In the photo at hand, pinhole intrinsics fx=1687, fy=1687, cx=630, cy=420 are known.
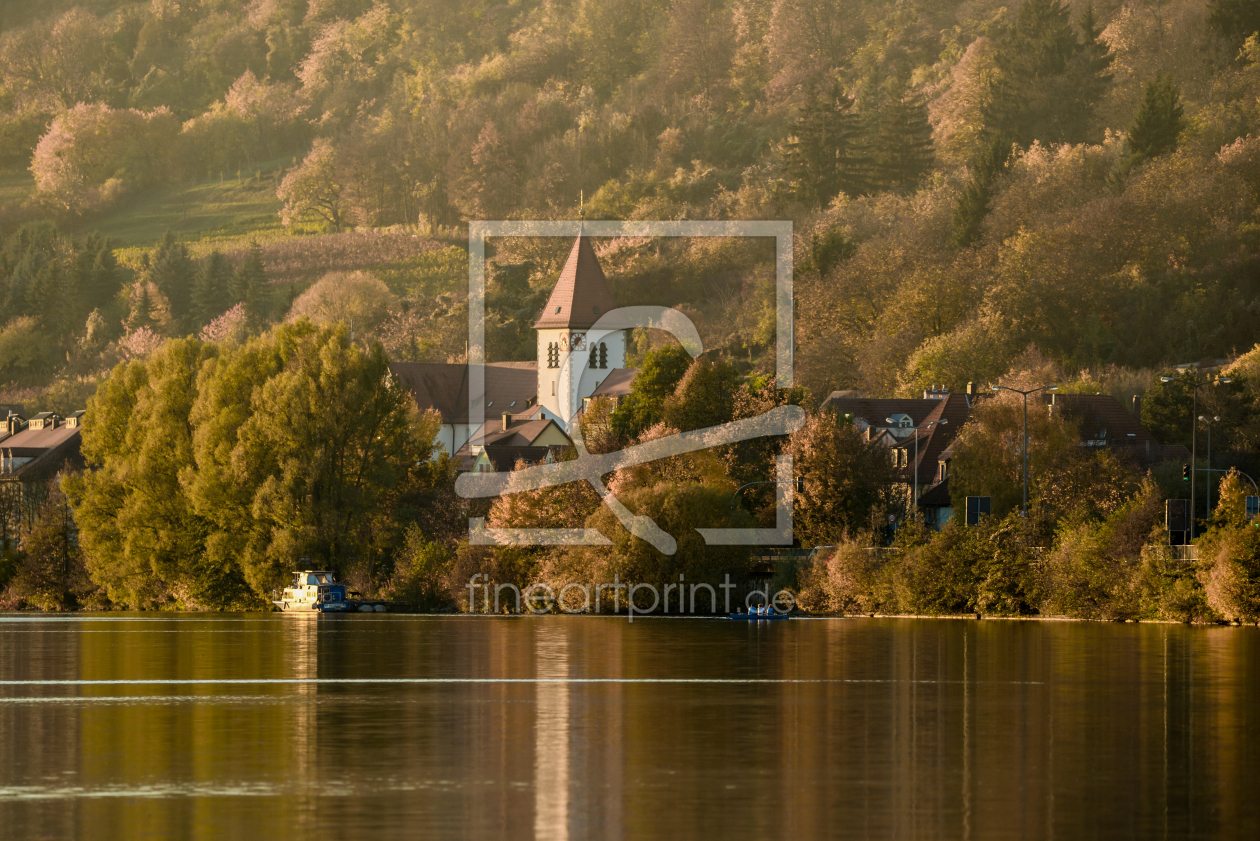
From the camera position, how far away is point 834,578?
7438cm

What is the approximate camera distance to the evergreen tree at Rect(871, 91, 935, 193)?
522ft

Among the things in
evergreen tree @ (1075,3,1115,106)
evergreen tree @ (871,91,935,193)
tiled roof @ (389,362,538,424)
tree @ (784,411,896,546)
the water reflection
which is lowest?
the water reflection

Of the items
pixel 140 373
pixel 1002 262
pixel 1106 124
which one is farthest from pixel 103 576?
pixel 1106 124

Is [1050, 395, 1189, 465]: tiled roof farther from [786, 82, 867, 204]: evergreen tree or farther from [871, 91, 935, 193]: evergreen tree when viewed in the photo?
[786, 82, 867, 204]: evergreen tree

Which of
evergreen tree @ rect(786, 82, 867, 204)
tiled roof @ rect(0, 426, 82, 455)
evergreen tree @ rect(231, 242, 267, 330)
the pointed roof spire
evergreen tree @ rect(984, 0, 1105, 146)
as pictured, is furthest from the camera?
evergreen tree @ rect(231, 242, 267, 330)

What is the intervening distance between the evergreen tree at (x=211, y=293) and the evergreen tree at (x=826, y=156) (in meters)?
69.3

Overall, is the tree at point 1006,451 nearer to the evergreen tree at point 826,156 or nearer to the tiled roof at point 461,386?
the tiled roof at point 461,386

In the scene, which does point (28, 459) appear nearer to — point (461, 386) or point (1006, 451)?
point (461, 386)

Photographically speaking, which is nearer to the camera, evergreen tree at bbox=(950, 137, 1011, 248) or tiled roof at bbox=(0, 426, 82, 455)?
evergreen tree at bbox=(950, 137, 1011, 248)

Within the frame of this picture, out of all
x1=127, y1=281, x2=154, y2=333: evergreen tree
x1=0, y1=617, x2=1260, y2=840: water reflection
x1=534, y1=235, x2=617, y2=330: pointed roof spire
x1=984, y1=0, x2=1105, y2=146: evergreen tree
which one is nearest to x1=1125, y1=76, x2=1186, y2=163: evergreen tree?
x1=984, y1=0, x2=1105, y2=146: evergreen tree

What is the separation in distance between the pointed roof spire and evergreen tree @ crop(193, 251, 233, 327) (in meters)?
52.8

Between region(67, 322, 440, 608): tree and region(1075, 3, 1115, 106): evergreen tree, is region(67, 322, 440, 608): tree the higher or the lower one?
the lower one

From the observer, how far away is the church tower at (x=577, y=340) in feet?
499

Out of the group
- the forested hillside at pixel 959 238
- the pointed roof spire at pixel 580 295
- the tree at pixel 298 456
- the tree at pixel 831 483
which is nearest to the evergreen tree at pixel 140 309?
the forested hillside at pixel 959 238
